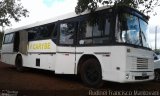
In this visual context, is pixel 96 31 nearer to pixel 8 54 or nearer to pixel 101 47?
pixel 101 47

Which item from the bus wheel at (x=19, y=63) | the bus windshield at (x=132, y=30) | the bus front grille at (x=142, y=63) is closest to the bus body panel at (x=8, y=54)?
the bus wheel at (x=19, y=63)

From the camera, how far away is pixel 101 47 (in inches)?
384

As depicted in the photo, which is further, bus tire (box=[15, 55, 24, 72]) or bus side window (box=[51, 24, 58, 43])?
bus tire (box=[15, 55, 24, 72])

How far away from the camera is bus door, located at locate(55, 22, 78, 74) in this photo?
11.1 meters

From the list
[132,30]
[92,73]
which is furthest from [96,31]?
[92,73]

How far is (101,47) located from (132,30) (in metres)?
1.29

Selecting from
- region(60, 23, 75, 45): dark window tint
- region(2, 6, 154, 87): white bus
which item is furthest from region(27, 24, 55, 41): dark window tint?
region(60, 23, 75, 45): dark window tint

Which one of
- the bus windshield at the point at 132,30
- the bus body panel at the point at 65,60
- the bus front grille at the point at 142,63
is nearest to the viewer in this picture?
the bus windshield at the point at 132,30

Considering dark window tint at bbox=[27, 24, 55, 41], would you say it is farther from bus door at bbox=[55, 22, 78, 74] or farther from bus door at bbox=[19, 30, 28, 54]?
bus door at bbox=[55, 22, 78, 74]

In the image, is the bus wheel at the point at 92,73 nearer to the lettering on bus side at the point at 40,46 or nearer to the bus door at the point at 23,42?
the lettering on bus side at the point at 40,46

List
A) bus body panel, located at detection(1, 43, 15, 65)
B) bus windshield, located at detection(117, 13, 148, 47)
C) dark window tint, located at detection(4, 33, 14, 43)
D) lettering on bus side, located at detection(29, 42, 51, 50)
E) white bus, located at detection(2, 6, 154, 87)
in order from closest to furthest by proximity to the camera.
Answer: white bus, located at detection(2, 6, 154, 87) → bus windshield, located at detection(117, 13, 148, 47) → lettering on bus side, located at detection(29, 42, 51, 50) → bus body panel, located at detection(1, 43, 15, 65) → dark window tint, located at detection(4, 33, 14, 43)

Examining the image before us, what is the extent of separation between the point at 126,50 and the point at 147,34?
219cm

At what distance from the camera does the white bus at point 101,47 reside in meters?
9.20

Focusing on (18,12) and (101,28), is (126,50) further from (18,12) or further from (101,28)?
(18,12)
